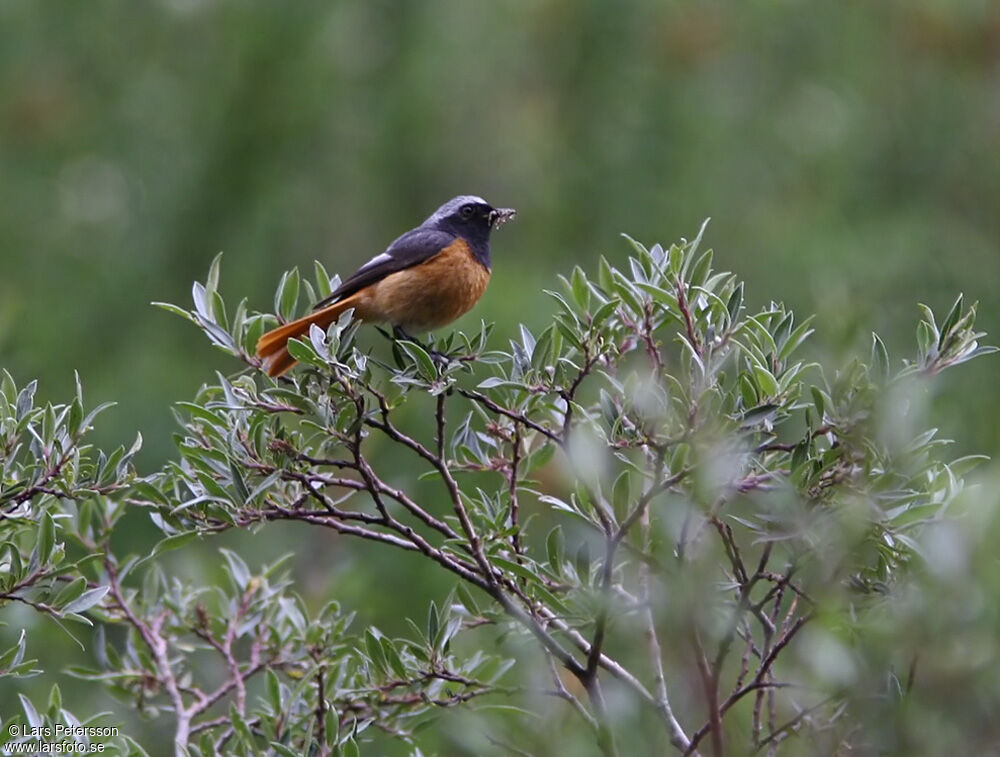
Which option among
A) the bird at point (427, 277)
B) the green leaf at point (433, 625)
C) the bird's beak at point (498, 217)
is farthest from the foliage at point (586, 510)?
the bird's beak at point (498, 217)

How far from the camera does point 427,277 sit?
12.7 ft

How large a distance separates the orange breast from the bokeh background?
6.89 ft

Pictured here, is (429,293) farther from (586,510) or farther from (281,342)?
(586,510)

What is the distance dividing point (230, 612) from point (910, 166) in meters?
7.35

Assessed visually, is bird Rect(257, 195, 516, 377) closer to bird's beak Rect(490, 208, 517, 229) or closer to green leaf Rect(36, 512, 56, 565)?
bird's beak Rect(490, 208, 517, 229)

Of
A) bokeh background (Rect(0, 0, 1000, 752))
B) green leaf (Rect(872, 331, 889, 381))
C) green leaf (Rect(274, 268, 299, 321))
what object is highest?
green leaf (Rect(872, 331, 889, 381))

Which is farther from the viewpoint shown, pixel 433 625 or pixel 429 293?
pixel 429 293

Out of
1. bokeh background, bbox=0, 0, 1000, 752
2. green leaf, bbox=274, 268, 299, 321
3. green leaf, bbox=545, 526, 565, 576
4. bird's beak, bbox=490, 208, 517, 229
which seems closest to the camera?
green leaf, bbox=545, 526, 565, 576

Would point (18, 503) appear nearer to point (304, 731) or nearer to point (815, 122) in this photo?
point (304, 731)

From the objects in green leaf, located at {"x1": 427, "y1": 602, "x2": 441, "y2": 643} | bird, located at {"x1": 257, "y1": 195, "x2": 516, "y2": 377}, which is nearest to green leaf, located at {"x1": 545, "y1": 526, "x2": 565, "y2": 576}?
green leaf, located at {"x1": 427, "y1": 602, "x2": 441, "y2": 643}

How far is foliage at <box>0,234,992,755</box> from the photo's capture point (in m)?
1.74

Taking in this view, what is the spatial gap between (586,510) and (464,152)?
20.7ft

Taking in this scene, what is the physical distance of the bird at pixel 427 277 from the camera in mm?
3773

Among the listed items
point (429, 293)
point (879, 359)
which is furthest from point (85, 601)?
point (429, 293)
